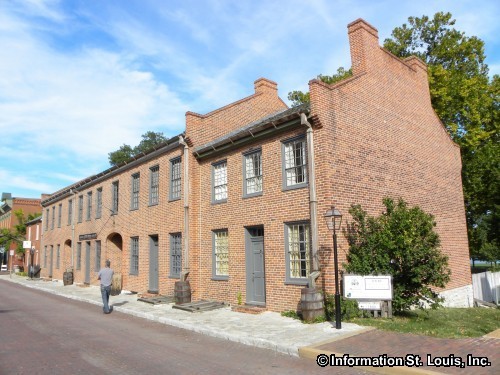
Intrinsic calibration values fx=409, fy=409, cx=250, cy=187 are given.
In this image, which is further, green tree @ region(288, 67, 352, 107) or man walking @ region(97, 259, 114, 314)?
green tree @ region(288, 67, 352, 107)

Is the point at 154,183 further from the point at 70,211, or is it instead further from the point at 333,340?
the point at 70,211

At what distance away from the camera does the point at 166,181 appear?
17.5 metres

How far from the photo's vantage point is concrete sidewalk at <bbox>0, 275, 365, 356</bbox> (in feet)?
28.5

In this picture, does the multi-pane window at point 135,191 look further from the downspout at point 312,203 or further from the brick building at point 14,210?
the brick building at point 14,210

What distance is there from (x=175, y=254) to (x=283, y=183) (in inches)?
253

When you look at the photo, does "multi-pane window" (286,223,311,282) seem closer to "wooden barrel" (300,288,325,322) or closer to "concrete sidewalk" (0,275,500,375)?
"wooden barrel" (300,288,325,322)

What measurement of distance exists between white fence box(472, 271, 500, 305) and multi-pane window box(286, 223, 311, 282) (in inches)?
451

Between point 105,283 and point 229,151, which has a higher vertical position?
point 229,151

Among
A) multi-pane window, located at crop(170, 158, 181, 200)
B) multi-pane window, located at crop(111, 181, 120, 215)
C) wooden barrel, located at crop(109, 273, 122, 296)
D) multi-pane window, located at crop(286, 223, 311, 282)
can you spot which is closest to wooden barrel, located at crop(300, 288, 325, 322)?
multi-pane window, located at crop(286, 223, 311, 282)

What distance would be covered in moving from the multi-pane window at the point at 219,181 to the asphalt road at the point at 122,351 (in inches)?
204

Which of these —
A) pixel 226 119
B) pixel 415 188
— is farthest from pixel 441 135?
pixel 226 119

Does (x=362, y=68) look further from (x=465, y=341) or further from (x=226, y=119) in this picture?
(x=465, y=341)

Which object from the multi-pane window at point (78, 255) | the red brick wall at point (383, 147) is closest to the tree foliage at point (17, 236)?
the multi-pane window at point (78, 255)

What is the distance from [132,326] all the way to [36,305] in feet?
22.9
